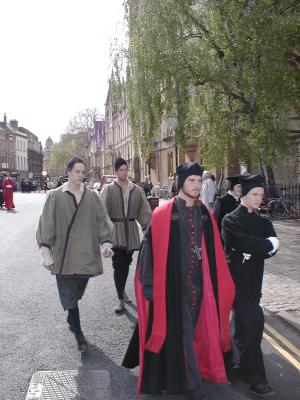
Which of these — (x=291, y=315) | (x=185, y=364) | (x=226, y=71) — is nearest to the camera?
(x=185, y=364)

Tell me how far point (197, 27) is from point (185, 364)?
13634 millimetres

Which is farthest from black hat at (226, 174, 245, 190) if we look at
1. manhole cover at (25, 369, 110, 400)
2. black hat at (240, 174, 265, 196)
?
manhole cover at (25, 369, 110, 400)

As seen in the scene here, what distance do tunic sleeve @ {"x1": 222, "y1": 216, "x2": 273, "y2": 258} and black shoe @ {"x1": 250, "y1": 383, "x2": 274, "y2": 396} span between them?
41.0 inches

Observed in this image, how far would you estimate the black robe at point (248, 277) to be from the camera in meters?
4.15

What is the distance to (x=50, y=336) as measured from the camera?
5559 millimetres

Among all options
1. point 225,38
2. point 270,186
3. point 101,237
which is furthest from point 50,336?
point 270,186

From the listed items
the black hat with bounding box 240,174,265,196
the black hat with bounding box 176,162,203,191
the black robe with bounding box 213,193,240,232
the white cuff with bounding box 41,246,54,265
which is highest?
the black hat with bounding box 176,162,203,191

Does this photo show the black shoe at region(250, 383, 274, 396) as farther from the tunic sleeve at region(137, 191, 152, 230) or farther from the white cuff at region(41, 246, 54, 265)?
the tunic sleeve at region(137, 191, 152, 230)

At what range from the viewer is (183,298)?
4.02 m

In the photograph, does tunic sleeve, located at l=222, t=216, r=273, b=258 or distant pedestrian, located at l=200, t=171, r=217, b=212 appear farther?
distant pedestrian, located at l=200, t=171, r=217, b=212

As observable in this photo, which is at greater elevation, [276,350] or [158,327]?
[158,327]

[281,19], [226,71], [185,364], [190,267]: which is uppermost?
[281,19]

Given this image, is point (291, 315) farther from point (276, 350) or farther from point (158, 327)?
point (158, 327)

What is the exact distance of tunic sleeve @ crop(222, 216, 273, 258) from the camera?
13.5 feet
